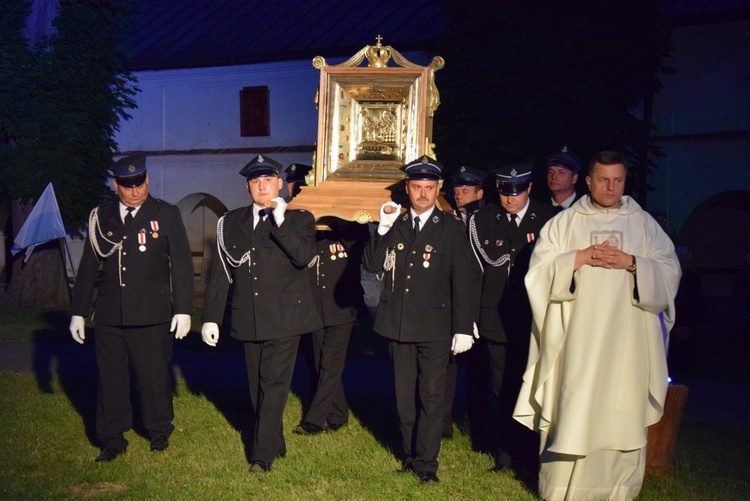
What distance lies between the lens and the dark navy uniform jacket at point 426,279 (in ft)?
22.6

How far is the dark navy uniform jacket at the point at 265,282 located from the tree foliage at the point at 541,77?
910 centimetres

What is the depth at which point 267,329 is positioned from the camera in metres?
7.07

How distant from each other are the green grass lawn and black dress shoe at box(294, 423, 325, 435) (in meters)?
0.08

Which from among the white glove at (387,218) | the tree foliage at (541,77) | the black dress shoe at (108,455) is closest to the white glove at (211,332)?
the black dress shoe at (108,455)

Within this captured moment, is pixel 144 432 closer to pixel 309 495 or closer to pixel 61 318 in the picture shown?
pixel 309 495

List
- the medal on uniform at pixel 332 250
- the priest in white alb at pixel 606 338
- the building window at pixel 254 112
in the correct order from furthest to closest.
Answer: the building window at pixel 254 112
the medal on uniform at pixel 332 250
the priest in white alb at pixel 606 338

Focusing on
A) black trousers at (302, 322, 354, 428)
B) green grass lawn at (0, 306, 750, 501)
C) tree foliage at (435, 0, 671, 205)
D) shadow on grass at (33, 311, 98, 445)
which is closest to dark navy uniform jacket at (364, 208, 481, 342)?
green grass lawn at (0, 306, 750, 501)

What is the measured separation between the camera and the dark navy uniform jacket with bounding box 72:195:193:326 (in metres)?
7.47

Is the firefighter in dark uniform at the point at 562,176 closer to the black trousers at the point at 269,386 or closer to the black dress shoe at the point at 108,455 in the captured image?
the black trousers at the point at 269,386

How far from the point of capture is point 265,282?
7160 mm

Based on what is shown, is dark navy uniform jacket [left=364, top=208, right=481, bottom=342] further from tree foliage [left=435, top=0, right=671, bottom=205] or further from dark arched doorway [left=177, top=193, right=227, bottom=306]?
dark arched doorway [left=177, top=193, right=227, bottom=306]

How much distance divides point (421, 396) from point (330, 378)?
1663mm

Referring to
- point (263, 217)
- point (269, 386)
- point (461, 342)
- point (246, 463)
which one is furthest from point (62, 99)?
point (461, 342)

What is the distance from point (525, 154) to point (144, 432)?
30.7 feet
